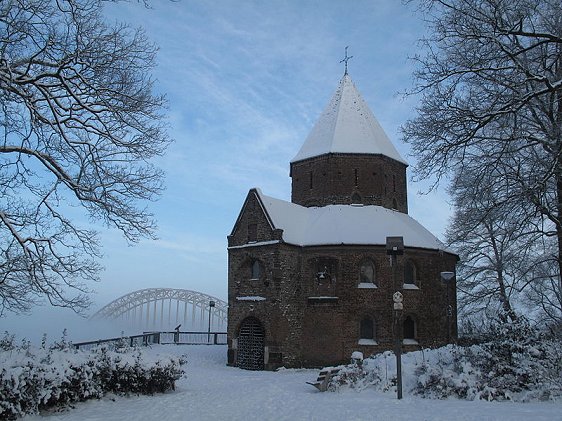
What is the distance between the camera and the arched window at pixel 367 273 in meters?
27.7

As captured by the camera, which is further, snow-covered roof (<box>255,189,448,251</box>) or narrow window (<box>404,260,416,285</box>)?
narrow window (<box>404,260,416,285</box>)

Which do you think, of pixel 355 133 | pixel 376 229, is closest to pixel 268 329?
pixel 376 229

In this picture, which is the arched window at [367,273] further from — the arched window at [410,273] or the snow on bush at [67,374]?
the snow on bush at [67,374]

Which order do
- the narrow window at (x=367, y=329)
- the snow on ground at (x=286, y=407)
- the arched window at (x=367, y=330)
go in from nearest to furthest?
1. the snow on ground at (x=286, y=407)
2. the arched window at (x=367, y=330)
3. the narrow window at (x=367, y=329)

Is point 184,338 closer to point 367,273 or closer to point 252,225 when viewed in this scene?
point 252,225

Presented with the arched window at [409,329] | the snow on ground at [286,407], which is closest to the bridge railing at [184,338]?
the arched window at [409,329]

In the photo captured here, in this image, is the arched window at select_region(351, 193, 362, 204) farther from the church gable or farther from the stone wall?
the church gable

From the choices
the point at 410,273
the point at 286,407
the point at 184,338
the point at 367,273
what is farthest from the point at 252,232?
the point at 184,338

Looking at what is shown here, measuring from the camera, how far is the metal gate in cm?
2688

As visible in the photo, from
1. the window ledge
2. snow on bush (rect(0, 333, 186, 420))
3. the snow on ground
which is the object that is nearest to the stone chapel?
the window ledge

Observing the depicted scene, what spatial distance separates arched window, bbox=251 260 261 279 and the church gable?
3.72ft

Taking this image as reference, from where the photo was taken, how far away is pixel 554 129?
1414cm

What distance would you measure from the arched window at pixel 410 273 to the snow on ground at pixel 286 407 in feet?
41.9

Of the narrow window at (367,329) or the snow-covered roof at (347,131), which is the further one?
the snow-covered roof at (347,131)
